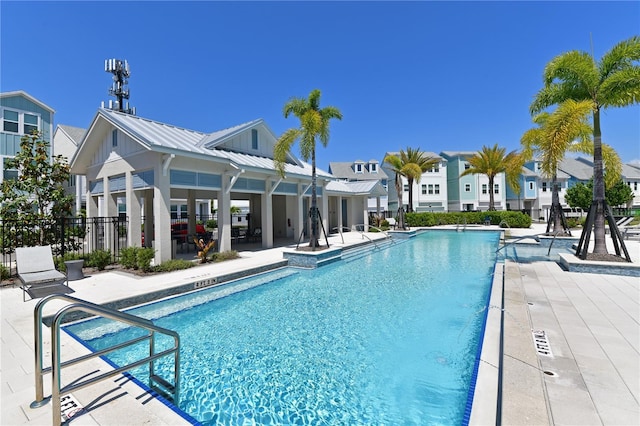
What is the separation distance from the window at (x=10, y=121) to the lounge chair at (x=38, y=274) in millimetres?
19084

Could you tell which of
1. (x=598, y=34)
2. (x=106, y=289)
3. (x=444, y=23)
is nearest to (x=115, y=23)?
(x=106, y=289)

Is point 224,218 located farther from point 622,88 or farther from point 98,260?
point 622,88

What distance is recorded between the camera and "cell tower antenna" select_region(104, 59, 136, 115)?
30266 millimetres

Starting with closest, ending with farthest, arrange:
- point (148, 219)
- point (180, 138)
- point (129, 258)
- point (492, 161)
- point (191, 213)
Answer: point (129, 258) < point (180, 138) < point (148, 219) < point (191, 213) < point (492, 161)

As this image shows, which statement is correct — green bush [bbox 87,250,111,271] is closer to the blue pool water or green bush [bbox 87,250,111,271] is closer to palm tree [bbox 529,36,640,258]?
the blue pool water

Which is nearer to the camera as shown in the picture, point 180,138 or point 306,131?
point 306,131

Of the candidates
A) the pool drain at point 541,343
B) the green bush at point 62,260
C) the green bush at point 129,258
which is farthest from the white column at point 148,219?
the pool drain at point 541,343

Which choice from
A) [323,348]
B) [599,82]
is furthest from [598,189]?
[323,348]

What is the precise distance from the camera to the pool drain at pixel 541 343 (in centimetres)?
392

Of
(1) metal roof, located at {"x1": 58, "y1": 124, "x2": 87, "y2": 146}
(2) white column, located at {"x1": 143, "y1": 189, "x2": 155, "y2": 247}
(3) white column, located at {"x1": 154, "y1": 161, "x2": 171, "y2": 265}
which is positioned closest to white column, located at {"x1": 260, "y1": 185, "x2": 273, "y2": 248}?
(3) white column, located at {"x1": 154, "y1": 161, "x2": 171, "y2": 265}

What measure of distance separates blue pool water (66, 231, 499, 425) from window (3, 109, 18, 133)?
2271cm

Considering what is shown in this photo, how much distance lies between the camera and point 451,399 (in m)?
3.80

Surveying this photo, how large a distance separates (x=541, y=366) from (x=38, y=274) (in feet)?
35.9

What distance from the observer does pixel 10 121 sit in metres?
19.8
